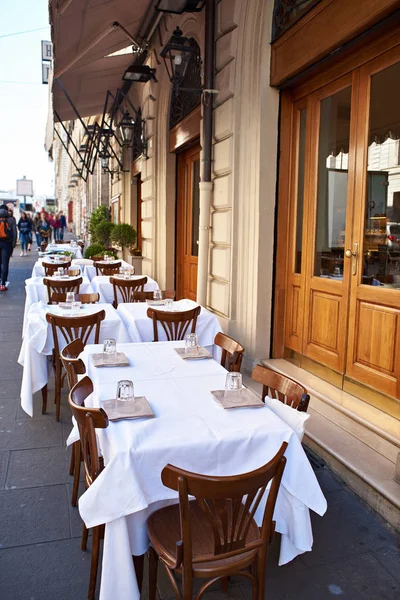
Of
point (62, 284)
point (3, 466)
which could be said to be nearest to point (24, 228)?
point (62, 284)

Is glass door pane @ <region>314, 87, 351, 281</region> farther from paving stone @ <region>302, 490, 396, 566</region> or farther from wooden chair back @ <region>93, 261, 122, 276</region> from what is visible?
wooden chair back @ <region>93, 261, 122, 276</region>

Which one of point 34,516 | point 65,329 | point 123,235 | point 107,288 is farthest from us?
point 123,235

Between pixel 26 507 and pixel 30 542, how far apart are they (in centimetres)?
35

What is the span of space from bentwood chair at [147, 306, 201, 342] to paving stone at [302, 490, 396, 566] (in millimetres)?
2243

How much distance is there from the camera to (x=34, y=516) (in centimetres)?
287

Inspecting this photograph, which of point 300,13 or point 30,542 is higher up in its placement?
point 300,13

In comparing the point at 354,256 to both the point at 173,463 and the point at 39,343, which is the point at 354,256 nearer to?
the point at 173,463

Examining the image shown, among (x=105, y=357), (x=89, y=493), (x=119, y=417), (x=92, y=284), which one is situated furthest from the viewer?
(x=92, y=284)

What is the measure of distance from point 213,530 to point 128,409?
75cm

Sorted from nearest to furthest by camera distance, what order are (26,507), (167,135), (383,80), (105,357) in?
(26,507), (105,357), (383,80), (167,135)

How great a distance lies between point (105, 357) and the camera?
3291mm

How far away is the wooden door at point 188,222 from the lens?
8.21m

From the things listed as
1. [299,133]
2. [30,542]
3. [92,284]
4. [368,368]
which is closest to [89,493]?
[30,542]

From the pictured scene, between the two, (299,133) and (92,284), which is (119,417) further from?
(92,284)
